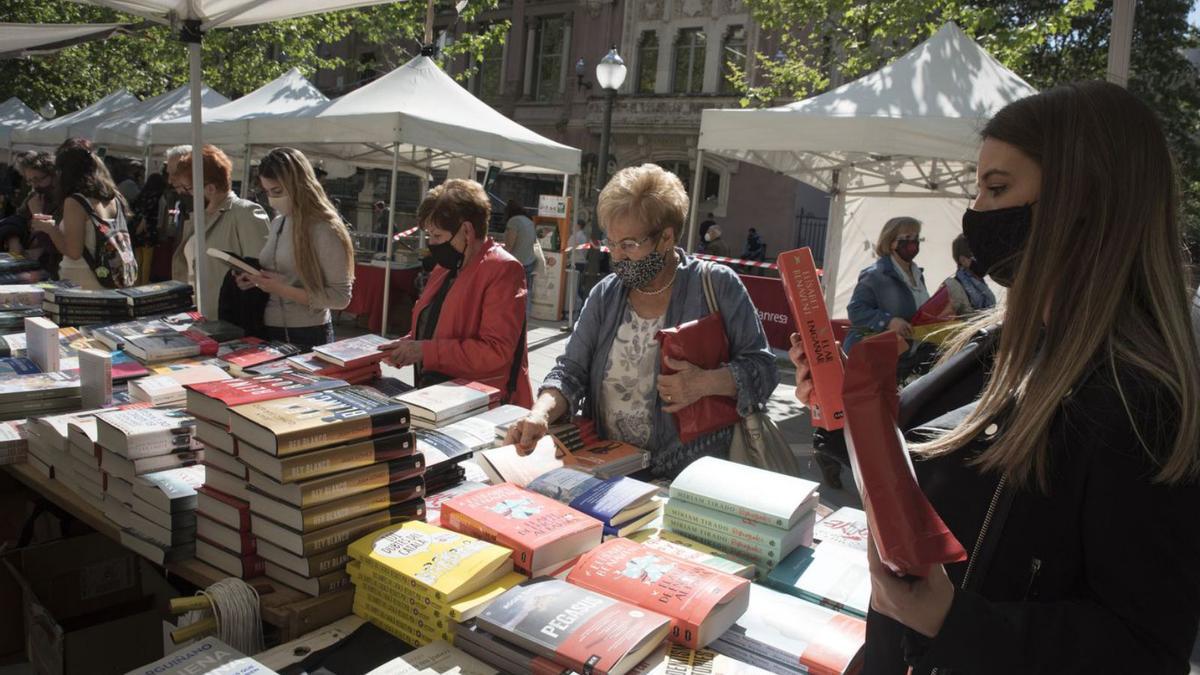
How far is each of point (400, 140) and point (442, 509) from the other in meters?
6.32

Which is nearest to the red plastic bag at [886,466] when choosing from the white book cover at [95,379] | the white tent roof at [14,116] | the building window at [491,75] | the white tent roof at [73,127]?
the white book cover at [95,379]

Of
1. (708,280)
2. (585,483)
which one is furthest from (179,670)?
(708,280)

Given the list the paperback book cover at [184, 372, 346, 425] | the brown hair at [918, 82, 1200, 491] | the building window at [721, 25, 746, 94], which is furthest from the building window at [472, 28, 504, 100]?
the brown hair at [918, 82, 1200, 491]

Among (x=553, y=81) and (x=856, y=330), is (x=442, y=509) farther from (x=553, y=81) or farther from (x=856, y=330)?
(x=553, y=81)

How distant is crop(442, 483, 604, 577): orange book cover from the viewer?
1.71m

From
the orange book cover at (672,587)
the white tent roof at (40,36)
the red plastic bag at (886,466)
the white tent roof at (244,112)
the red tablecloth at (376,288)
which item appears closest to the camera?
the red plastic bag at (886,466)

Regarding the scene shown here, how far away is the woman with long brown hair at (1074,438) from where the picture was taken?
0.99 m

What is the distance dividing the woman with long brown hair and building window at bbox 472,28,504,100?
28.3 metres

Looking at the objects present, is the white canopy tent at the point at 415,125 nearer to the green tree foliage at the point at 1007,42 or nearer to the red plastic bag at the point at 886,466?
the green tree foliage at the point at 1007,42

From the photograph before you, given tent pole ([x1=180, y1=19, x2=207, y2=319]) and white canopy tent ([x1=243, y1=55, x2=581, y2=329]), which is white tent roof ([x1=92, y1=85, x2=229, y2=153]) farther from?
tent pole ([x1=180, y1=19, x2=207, y2=319])

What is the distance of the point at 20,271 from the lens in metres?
4.81

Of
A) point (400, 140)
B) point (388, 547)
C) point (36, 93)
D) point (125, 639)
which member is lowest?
point (125, 639)

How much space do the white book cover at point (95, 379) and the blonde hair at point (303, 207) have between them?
3.97ft

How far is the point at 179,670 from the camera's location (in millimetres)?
1458
